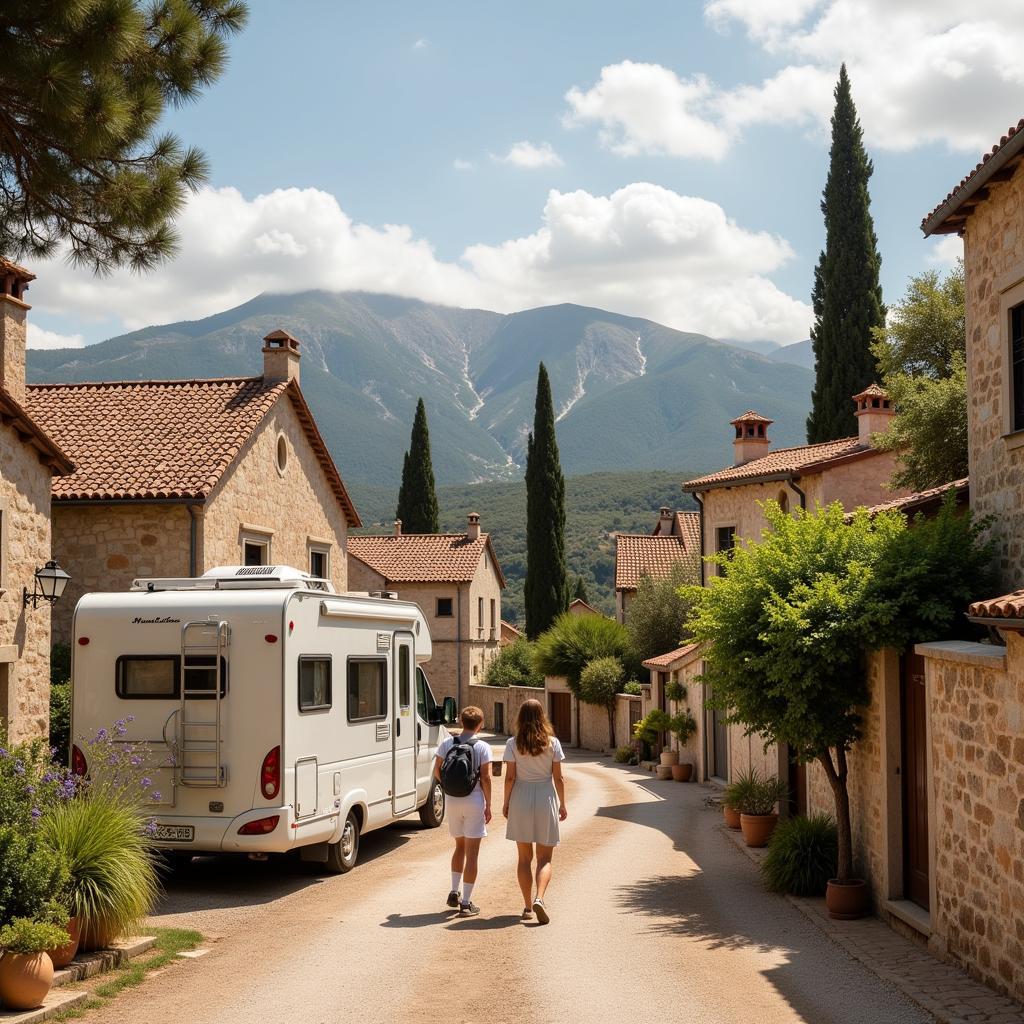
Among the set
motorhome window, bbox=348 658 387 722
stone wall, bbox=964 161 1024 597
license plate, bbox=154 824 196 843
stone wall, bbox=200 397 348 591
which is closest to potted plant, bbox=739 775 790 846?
motorhome window, bbox=348 658 387 722

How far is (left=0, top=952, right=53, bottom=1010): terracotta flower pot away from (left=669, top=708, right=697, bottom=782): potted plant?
2118cm

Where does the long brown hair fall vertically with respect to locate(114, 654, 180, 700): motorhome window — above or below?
below

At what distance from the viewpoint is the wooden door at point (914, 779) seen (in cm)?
977

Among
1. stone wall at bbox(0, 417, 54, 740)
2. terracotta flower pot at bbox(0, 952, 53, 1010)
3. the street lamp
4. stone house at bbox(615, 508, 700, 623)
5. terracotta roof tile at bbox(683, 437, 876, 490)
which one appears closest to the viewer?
terracotta flower pot at bbox(0, 952, 53, 1010)

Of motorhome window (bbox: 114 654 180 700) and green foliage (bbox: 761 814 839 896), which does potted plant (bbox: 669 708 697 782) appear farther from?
motorhome window (bbox: 114 654 180 700)

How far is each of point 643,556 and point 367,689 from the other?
32332mm

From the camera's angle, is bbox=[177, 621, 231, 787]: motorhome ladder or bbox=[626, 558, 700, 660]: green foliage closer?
bbox=[177, 621, 231, 787]: motorhome ladder

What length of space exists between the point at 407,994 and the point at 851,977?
10.4 feet

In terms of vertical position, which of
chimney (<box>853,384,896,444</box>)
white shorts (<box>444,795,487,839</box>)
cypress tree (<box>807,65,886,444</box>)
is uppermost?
cypress tree (<box>807,65,886,444</box>)

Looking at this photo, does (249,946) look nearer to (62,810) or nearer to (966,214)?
(62,810)

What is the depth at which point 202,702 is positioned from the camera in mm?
11023

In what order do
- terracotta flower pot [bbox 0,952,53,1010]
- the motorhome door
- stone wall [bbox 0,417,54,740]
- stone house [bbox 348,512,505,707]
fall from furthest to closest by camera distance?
stone house [bbox 348,512,505,707]
stone wall [bbox 0,417,54,740]
the motorhome door
terracotta flower pot [bbox 0,952,53,1010]

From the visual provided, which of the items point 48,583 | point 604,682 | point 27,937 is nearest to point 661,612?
point 604,682

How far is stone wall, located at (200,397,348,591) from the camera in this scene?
1894cm
